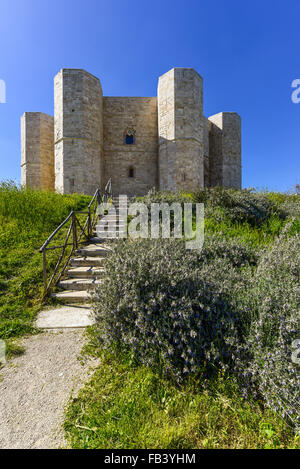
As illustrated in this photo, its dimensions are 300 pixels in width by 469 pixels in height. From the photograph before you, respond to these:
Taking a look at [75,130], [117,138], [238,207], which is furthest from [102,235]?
[117,138]

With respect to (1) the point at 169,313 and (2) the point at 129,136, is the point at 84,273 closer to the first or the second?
(1) the point at 169,313

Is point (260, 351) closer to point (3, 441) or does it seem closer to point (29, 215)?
point (3, 441)

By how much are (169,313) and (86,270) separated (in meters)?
2.52

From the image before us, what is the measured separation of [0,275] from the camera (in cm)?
401

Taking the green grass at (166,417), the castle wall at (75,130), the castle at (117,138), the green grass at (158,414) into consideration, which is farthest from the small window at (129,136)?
the green grass at (166,417)

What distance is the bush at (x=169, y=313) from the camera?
5.85ft

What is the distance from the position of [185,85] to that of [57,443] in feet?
56.7

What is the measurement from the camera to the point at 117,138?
55.1 feet

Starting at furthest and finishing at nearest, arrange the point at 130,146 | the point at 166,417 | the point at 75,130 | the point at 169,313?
the point at 130,146, the point at 75,130, the point at 169,313, the point at 166,417

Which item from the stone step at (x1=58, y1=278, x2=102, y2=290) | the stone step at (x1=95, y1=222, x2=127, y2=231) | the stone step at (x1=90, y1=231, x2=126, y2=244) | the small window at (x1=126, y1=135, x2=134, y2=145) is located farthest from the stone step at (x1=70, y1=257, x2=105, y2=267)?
the small window at (x1=126, y1=135, x2=134, y2=145)

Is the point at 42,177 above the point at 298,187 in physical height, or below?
above

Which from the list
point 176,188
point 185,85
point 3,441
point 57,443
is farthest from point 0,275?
point 185,85

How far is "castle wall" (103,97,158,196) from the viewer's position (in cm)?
1662

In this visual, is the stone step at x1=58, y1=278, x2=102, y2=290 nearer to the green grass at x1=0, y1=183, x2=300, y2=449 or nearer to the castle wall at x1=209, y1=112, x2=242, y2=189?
the green grass at x1=0, y1=183, x2=300, y2=449
